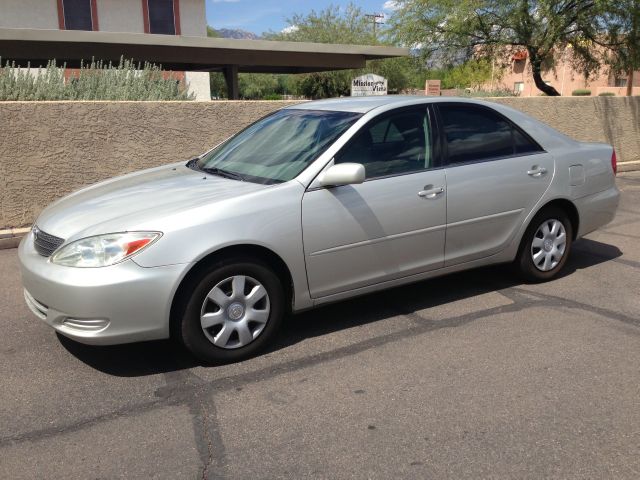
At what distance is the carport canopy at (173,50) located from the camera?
1504 cm

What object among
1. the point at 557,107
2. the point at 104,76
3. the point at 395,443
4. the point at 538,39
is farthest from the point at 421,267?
the point at 538,39

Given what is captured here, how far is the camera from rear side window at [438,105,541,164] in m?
4.59

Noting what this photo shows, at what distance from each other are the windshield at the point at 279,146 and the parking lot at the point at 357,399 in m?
1.19

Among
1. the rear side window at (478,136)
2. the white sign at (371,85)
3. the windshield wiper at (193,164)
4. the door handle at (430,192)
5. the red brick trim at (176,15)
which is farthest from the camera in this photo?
the red brick trim at (176,15)

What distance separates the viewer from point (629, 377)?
3539mm

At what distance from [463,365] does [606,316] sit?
1.49 metres

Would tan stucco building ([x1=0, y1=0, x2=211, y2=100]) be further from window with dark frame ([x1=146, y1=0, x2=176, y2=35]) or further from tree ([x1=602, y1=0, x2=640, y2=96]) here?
tree ([x1=602, y1=0, x2=640, y2=96])

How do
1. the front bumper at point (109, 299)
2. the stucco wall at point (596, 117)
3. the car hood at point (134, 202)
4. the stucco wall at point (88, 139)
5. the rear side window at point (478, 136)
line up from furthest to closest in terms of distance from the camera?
the stucco wall at point (596, 117), the stucco wall at point (88, 139), the rear side window at point (478, 136), the car hood at point (134, 202), the front bumper at point (109, 299)

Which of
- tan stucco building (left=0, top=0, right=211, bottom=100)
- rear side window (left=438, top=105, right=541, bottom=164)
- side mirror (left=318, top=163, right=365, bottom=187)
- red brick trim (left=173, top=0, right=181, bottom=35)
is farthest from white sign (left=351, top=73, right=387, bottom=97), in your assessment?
red brick trim (left=173, top=0, right=181, bottom=35)

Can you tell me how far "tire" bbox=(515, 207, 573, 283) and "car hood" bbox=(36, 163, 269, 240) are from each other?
2.44m

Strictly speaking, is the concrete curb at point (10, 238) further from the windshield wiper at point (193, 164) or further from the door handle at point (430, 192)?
the door handle at point (430, 192)

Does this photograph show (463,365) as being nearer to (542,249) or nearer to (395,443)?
(395,443)

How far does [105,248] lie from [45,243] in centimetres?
55

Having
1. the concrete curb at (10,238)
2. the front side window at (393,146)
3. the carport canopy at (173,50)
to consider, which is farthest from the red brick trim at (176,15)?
the front side window at (393,146)
